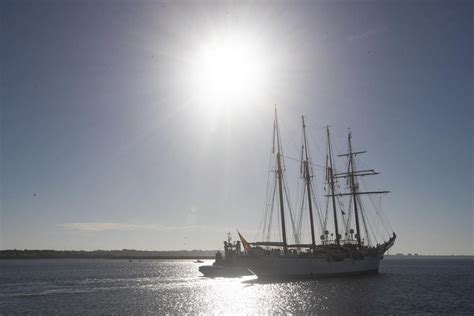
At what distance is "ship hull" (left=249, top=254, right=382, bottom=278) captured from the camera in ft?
230

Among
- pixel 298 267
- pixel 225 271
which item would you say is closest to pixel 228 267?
pixel 225 271

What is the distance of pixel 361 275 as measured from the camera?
88562 mm

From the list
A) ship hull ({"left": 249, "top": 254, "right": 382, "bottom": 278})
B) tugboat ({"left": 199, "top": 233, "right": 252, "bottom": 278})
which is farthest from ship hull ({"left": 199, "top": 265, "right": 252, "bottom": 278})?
ship hull ({"left": 249, "top": 254, "right": 382, "bottom": 278})

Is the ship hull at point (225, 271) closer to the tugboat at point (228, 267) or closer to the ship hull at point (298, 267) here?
the tugboat at point (228, 267)

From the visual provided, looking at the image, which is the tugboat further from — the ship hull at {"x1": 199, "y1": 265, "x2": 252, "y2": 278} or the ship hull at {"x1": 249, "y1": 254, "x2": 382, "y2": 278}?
the ship hull at {"x1": 249, "y1": 254, "x2": 382, "y2": 278}

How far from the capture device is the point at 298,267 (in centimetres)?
7238

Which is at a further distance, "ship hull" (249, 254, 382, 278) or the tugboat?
the tugboat

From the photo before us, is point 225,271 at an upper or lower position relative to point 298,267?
lower

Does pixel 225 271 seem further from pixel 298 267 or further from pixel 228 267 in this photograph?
pixel 298 267

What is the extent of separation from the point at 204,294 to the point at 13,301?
25153 millimetres

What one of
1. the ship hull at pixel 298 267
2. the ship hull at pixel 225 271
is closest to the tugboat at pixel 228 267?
the ship hull at pixel 225 271

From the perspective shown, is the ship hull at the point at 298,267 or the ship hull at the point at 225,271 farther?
the ship hull at the point at 225,271

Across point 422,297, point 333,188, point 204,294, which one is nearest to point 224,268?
point 204,294

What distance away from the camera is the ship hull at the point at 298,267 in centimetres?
7012
